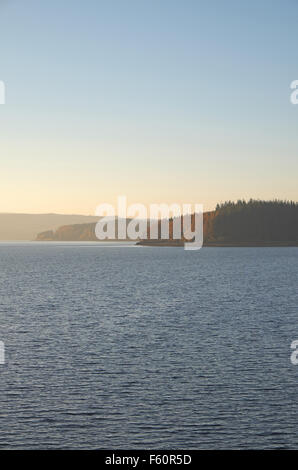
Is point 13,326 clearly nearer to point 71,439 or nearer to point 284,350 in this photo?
point 284,350

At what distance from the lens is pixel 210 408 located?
27.0 m

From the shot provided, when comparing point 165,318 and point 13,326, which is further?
point 165,318

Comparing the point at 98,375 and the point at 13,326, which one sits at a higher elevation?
the point at 13,326

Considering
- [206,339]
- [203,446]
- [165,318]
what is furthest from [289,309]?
[203,446]

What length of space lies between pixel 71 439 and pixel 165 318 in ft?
117
